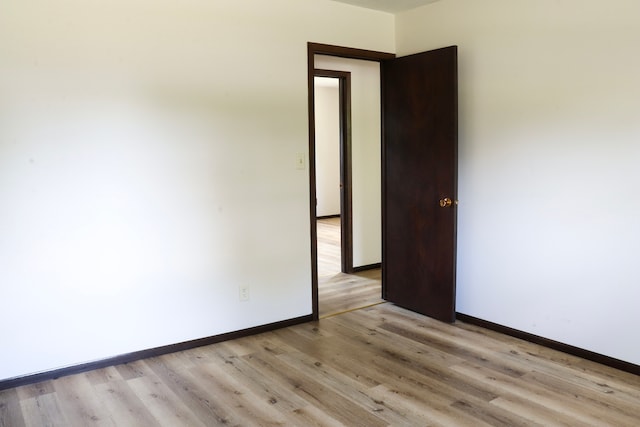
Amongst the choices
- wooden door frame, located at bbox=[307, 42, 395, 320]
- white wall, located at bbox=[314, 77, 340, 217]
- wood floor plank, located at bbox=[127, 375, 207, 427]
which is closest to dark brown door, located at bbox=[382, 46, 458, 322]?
wooden door frame, located at bbox=[307, 42, 395, 320]

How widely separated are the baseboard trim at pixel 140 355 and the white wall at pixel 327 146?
6047 mm

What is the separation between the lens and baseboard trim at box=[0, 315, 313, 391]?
113 inches

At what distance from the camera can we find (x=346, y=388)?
9.16 feet

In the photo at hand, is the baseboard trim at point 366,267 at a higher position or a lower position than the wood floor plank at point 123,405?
higher

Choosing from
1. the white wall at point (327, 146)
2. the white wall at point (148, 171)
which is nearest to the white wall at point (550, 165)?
the white wall at point (148, 171)

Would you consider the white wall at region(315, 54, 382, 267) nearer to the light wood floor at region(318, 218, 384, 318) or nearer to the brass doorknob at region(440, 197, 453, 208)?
the light wood floor at region(318, 218, 384, 318)

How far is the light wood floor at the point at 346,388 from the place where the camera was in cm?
248

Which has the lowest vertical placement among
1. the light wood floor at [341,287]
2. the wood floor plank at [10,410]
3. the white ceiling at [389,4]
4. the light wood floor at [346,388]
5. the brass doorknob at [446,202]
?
the light wood floor at [346,388]

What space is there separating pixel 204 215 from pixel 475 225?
197 cm

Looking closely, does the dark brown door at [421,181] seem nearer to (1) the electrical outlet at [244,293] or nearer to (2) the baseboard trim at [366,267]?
(2) the baseboard trim at [366,267]

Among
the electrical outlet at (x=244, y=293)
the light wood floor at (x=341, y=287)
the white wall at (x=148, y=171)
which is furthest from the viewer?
the light wood floor at (x=341, y=287)

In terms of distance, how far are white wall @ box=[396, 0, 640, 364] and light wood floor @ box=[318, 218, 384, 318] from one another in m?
0.95

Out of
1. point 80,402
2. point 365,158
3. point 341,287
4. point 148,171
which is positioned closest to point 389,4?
point 365,158

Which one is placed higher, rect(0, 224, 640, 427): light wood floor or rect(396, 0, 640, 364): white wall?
rect(396, 0, 640, 364): white wall
